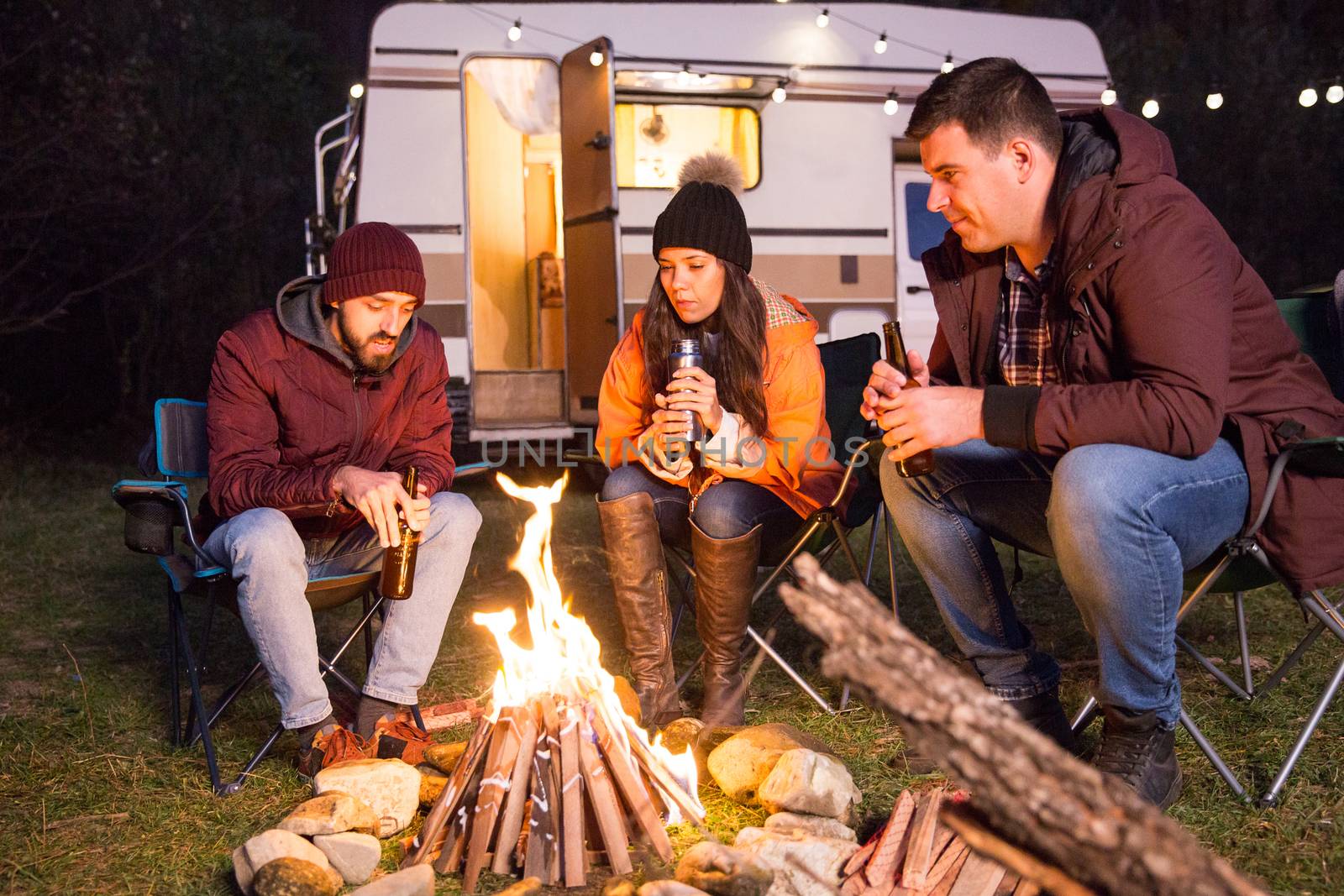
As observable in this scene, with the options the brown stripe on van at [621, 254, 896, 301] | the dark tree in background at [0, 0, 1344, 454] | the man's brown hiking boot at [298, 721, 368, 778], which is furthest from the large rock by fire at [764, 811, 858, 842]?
the dark tree in background at [0, 0, 1344, 454]

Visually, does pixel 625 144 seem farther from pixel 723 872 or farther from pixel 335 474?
pixel 723 872

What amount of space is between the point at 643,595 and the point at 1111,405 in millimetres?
1226

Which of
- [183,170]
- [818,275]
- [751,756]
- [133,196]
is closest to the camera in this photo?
[751,756]

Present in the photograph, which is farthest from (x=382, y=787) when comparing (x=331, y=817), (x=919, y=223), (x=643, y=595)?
(x=919, y=223)

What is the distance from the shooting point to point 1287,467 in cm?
212

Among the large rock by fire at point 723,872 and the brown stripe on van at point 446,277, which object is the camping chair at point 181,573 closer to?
the large rock by fire at point 723,872

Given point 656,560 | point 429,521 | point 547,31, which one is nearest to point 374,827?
point 429,521

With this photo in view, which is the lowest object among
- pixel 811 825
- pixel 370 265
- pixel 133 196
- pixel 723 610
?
pixel 811 825

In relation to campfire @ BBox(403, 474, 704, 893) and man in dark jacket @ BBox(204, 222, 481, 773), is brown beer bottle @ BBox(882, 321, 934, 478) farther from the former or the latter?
man in dark jacket @ BBox(204, 222, 481, 773)

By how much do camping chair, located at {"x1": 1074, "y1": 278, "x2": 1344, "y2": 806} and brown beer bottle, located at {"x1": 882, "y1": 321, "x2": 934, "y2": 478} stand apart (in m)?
0.56

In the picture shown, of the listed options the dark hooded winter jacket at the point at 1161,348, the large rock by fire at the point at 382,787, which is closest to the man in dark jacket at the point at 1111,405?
the dark hooded winter jacket at the point at 1161,348

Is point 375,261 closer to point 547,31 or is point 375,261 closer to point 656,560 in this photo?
point 656,560

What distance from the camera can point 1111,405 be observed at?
2010 millimetres

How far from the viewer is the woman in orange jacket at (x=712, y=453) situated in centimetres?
277
